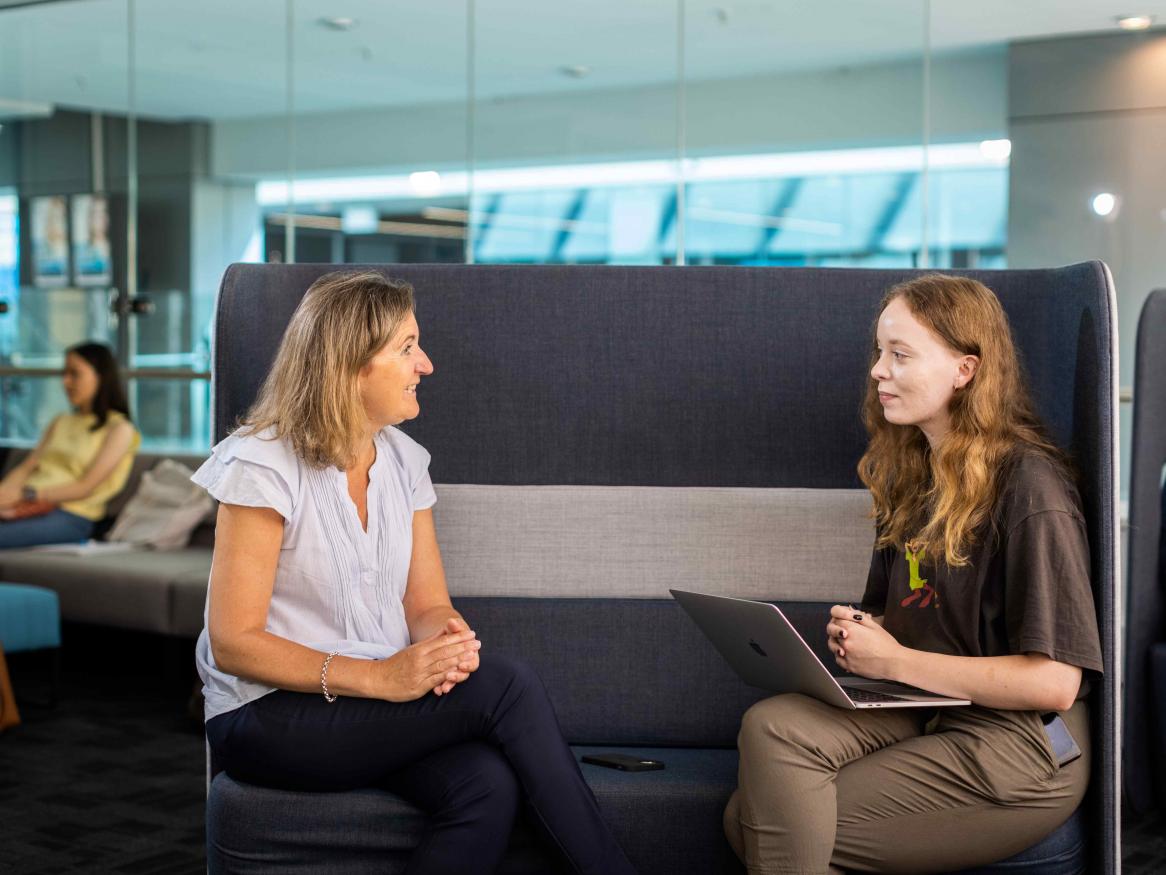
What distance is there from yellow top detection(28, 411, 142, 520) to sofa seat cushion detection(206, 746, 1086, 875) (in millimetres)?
3401

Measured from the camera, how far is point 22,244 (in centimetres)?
741

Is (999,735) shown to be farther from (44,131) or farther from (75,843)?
(44,131)

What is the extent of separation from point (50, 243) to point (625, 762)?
19.2 ft

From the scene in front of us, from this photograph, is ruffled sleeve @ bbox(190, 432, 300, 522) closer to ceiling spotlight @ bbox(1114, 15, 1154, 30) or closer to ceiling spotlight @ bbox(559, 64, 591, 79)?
ceiling spotlight @ bbox(559, 64, 591, 79)

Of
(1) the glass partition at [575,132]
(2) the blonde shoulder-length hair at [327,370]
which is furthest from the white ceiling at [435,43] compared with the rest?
(2) the blonde shoulder-length hair at [327,370]

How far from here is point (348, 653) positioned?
7.49 ft

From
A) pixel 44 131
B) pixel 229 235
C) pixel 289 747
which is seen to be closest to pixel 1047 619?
pixel 289 747

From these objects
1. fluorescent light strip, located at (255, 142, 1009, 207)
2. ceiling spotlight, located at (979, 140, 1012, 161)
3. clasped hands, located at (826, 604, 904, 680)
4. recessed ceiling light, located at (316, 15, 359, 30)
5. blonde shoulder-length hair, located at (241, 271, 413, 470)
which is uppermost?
recessed ceiling light, located at (316, 15, 359, 30)

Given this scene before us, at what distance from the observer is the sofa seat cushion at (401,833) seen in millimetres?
2207

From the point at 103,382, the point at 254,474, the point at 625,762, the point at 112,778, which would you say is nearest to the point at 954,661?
the point at 625,762

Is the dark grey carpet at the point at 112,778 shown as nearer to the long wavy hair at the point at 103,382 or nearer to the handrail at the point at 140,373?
the long wavy hair at the point at 103,382

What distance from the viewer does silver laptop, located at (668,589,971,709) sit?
2035 mm

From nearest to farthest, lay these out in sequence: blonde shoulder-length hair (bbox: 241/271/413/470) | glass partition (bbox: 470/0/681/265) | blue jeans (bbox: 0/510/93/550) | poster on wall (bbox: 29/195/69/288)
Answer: blonde shoulder-length hair (bbox: 241/271/413/470) < blue jeans (bbox: 0/510/93/550) < glass partition (bbox: 470/0/681/265) < poster on wall (bbox: 29/195/69/288)

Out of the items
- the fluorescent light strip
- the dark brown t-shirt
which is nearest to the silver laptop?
the dark brown t-shirt
